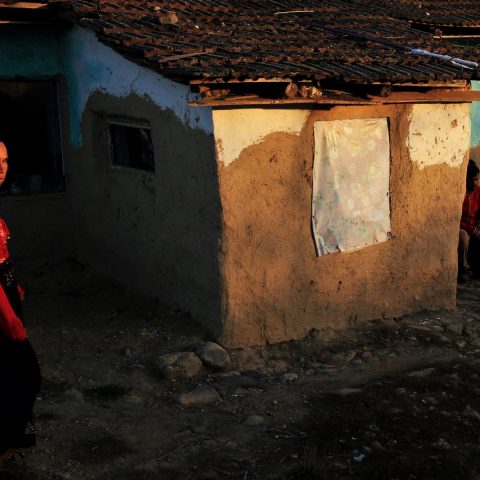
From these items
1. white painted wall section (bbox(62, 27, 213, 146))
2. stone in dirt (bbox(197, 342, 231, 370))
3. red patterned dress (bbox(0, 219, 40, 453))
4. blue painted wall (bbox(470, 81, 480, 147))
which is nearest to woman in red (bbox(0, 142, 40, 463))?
red patterned dress (bbox(0, 219, 40, 453))

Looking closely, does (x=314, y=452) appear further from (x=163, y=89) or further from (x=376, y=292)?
(x=163, y=89)

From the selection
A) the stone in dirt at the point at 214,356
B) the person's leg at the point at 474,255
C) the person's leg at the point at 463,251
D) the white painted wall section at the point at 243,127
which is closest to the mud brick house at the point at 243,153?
the white painted wall section at the point at 243,127

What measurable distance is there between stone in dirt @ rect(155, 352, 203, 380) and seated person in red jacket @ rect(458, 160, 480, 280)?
14.0ft

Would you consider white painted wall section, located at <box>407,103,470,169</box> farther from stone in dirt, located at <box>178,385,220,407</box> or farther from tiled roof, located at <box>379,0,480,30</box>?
stone in dirt, located at <box>178,385,220,407</box>

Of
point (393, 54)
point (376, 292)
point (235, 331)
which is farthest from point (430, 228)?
point (235, 331)

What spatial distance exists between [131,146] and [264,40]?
66.0 inches

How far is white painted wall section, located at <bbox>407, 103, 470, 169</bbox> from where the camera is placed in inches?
310

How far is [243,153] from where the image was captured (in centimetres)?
685

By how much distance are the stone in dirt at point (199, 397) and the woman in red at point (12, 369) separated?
146 cm

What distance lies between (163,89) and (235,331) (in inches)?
84.0

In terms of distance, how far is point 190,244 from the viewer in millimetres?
7242

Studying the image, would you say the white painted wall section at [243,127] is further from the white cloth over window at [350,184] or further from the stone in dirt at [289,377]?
the stone in dirt at [289,377]

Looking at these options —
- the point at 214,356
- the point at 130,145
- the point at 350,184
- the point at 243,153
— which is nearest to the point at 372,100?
the point at 350,184

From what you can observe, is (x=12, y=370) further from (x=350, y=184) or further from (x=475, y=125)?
(x=475, y=125)
